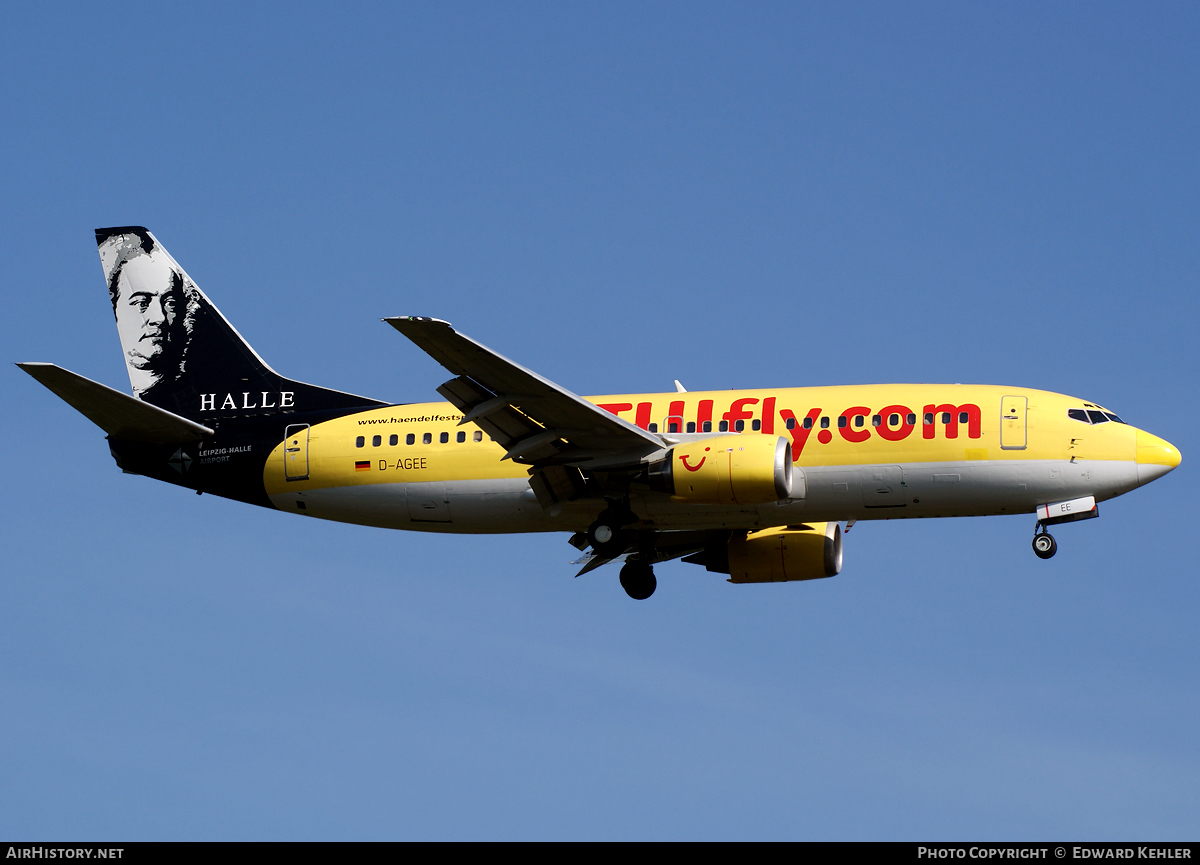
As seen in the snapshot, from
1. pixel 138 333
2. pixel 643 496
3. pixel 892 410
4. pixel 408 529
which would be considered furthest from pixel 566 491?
pixel 138 333

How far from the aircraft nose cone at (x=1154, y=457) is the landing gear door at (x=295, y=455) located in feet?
73.2

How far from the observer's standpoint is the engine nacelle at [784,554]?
43.9 m

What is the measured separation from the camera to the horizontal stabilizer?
3997 cm

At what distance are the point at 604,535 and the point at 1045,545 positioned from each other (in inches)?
448

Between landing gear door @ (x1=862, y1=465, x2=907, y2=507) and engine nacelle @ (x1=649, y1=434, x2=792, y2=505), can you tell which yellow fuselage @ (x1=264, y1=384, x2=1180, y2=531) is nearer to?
landing gear door @ (x1=862, y1=465, x2=907, y2=507)

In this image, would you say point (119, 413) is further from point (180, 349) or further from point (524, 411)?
point (524, 411)

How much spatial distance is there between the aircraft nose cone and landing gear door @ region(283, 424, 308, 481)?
22.3m

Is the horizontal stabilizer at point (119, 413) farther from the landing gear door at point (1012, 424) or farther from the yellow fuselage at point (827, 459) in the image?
the landing gear door at point (1012, 424)

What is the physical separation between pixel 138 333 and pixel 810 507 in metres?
21.6

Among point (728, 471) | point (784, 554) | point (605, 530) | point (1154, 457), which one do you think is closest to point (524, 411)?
point (605, 530)

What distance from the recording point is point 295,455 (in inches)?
1709

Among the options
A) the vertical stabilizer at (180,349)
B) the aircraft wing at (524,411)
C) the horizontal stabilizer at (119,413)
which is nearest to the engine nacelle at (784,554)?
the aircraft wing at (524,411)
